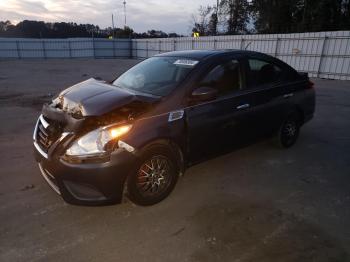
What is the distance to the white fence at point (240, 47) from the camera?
16.6 m

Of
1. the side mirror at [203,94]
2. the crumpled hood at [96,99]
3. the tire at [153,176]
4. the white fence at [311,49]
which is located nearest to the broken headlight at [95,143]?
the crumpled hood at [96,99]

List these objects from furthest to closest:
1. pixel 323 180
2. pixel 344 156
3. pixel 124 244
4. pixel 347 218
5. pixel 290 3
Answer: pixel 290 3 → pixel 344 156 → pixel 323 180 → pixel 347 218 → pixel 124 244

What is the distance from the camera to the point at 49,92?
11109mm

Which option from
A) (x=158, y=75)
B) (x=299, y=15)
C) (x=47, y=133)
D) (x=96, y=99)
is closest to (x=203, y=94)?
(x=158, y=75)

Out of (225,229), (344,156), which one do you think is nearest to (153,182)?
(225,229)

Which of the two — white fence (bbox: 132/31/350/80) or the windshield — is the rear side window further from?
white fence (bbox: 132/31/350/80)

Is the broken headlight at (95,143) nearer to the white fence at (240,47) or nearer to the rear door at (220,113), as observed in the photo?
the rear door at (220,113)

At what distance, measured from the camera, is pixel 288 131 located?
5090 mm

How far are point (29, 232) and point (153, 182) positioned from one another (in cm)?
131

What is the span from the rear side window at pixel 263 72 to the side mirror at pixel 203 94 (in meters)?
1.01

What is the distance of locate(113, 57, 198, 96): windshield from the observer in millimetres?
3592

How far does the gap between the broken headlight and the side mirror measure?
1.03 meters

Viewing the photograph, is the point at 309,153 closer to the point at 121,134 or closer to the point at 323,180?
the point at 323,180

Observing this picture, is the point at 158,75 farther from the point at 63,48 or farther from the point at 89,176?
the point at 63,48
